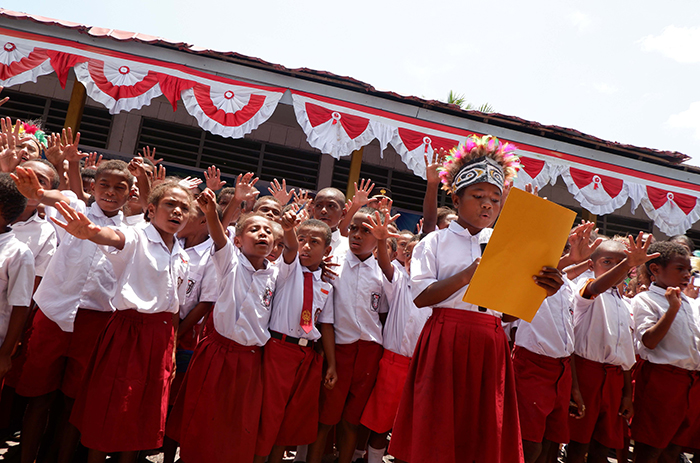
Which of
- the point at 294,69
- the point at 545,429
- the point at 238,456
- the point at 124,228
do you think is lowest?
the point at 238,456

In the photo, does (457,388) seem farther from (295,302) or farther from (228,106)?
(228,106)

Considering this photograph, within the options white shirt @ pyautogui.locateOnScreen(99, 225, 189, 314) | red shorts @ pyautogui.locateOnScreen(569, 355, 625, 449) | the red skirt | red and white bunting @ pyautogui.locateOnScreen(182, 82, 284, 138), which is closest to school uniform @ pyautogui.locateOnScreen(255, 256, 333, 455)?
white shirt @ pyautogui.locateOnScreen(99, 225, 189, 314)

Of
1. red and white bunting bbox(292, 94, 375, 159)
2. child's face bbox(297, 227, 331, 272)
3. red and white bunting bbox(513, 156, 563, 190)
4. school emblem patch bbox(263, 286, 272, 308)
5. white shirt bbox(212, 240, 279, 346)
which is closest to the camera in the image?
white shirt bbox(212, 240, 279, 346)

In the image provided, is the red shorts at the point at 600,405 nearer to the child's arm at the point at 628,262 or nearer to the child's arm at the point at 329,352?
the child's arm at the point at 628,262

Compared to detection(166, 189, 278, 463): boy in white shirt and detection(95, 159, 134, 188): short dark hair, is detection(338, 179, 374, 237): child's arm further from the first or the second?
detection(95, 159, 134, 188): short dark hair

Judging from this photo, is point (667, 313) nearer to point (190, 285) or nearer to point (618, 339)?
point (618, 339)

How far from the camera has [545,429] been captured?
2869mm

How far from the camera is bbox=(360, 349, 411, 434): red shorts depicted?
2775 mm

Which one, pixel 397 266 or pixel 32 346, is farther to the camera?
pixel 397 266

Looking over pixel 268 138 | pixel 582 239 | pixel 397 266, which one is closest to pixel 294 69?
pixel 268 138

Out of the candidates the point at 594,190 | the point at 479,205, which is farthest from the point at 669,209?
the point at 479,205

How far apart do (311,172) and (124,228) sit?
17.9 feet

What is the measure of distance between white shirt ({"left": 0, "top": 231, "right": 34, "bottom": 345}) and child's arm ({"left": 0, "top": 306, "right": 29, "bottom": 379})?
3 centimetres

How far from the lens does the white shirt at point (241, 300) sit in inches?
97.6
